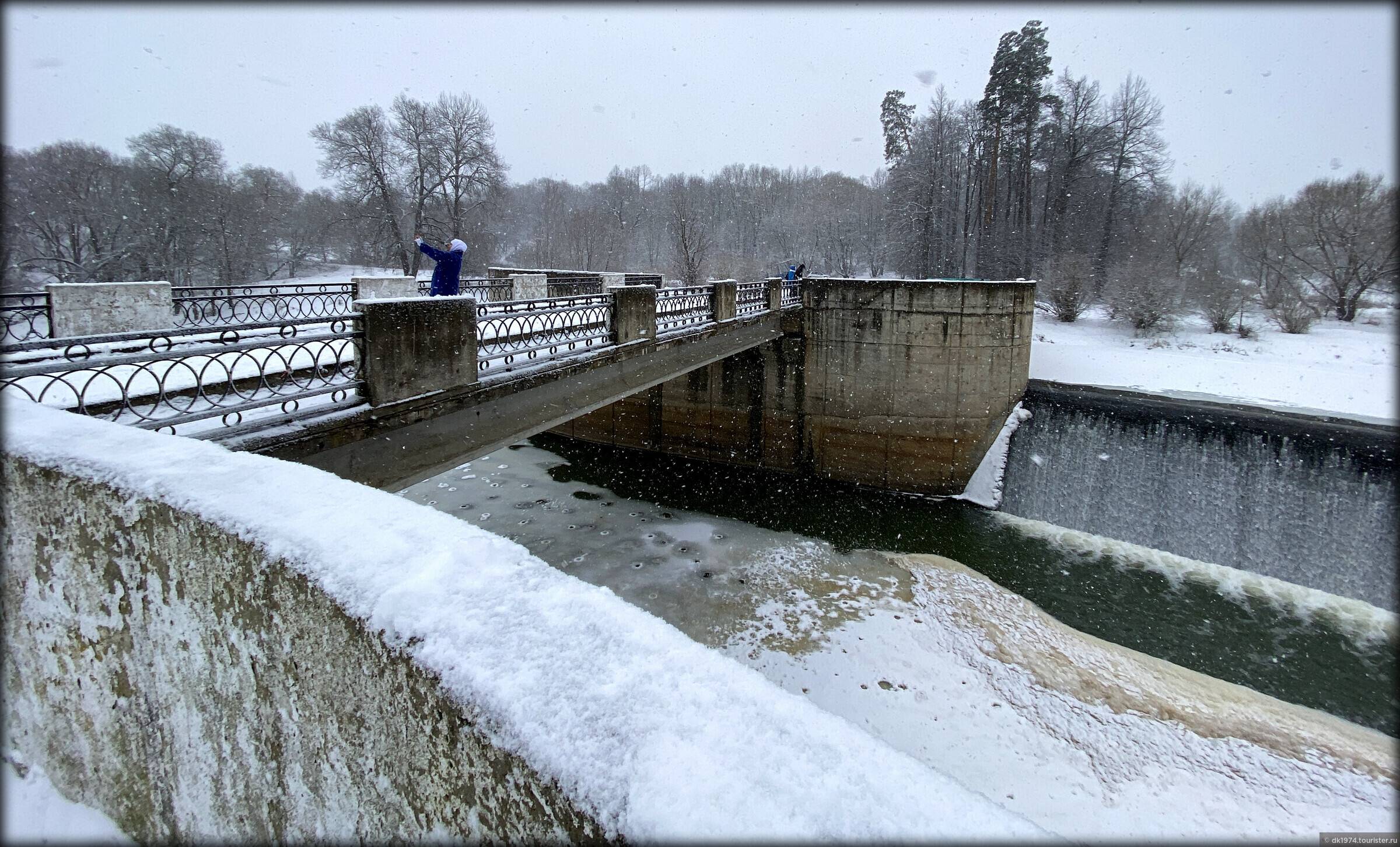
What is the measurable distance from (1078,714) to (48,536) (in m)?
11.6

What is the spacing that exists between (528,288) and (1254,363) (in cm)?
2405

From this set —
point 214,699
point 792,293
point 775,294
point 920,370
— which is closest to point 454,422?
point 214,699

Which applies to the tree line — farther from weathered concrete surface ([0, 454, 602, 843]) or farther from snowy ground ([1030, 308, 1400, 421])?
weathered concrete surface ([0, 454, 602, 843])

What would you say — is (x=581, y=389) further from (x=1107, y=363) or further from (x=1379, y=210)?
(x=1379, y=210)

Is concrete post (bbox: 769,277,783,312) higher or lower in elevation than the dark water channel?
higher

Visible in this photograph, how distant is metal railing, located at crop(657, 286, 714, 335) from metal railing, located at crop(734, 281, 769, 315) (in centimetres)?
169

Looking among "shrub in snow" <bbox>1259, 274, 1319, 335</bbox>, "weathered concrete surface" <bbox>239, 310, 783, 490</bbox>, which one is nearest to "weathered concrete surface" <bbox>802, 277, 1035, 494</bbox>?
"weathered concrete surface" <bbox>239, 310, 783, 490</bbox>

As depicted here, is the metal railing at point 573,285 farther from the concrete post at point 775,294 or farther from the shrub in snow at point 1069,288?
the shrub in snow at point 1069,288

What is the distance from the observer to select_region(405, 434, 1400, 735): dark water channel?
37.1ft

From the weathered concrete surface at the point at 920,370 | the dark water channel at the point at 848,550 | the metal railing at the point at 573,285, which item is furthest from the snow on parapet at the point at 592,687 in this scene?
the metal railing at the point at 573,285

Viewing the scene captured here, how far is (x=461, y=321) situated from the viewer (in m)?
6.75

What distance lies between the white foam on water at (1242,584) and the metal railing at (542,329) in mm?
12861

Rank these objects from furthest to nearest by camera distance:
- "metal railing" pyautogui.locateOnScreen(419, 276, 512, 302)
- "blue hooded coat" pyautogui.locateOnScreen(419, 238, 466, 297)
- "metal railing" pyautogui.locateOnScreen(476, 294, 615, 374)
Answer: "metal railing" pyautogui.locateOnScreen(419, 276, 512, 302), "blue hooded coat" pyautogui.locateOnScreen(419, 238, 466, 297), "metal railing" pyautogui.locateOnScreen(476, 294, 615, 374)

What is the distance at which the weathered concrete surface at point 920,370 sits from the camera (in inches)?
747
